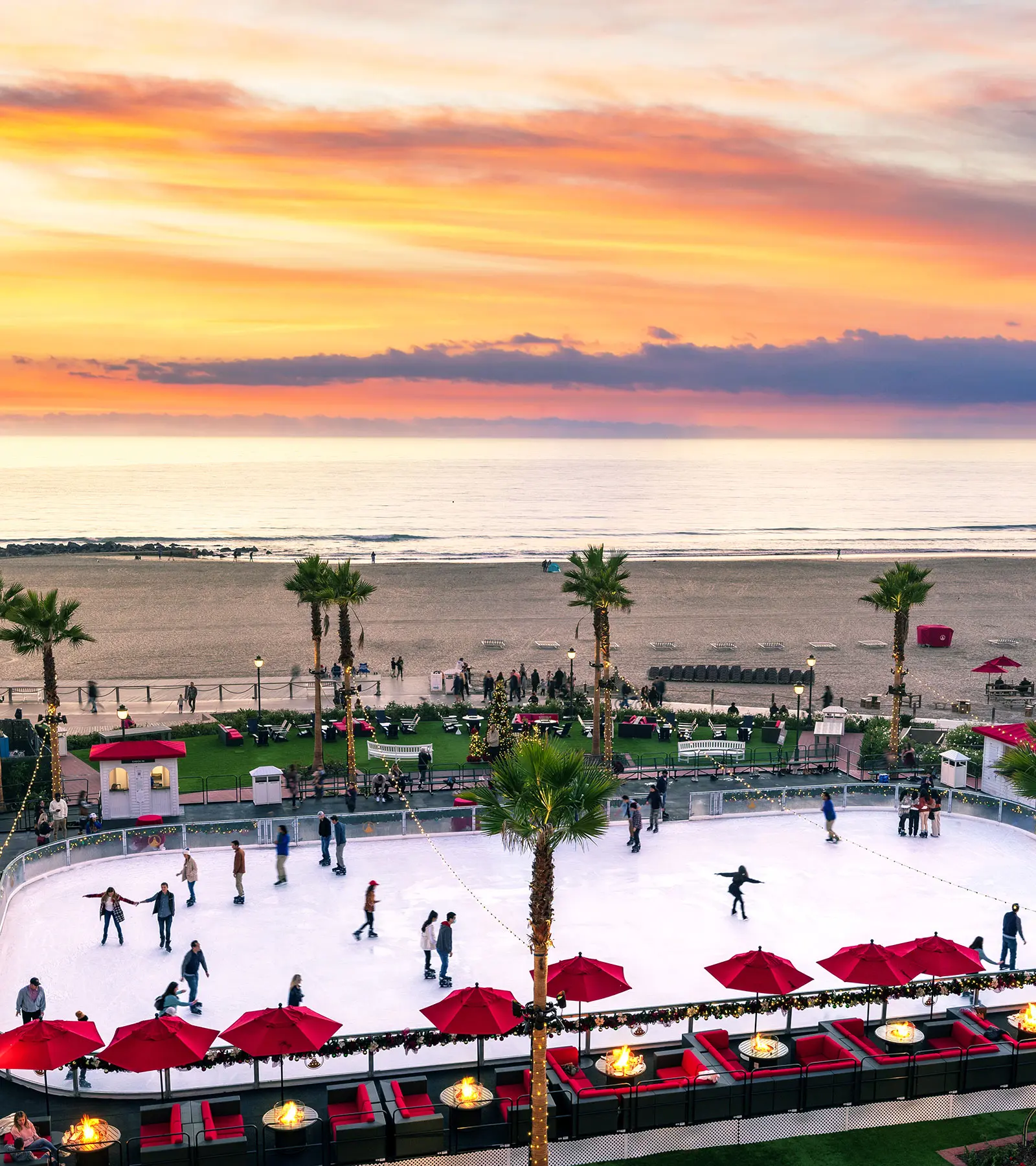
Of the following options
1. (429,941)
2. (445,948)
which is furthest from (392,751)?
(445,948)

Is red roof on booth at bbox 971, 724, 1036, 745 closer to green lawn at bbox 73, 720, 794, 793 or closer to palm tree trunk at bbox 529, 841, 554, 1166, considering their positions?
green lawn at bbox 73, 720, 794, 793

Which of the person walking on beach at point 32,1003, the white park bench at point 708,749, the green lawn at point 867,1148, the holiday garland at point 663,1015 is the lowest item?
the green lawn at point 867,1148

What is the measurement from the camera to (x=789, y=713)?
46312 millimetres

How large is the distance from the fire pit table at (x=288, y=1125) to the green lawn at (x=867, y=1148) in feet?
15.4

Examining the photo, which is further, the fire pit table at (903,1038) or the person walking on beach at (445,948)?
the person walking on beach at (445,948)

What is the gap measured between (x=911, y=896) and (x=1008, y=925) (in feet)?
14.4

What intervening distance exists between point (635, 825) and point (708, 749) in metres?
8.22

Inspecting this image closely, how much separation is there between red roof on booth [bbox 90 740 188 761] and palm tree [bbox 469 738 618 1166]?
1822 cm

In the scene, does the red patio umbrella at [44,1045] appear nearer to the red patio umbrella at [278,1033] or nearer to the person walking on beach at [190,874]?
the red patio umbrella at [278,1033]

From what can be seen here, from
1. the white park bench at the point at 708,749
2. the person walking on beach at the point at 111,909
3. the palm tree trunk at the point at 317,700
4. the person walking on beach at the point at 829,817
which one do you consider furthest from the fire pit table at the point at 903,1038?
the palm tree trunk at the point at 317,700

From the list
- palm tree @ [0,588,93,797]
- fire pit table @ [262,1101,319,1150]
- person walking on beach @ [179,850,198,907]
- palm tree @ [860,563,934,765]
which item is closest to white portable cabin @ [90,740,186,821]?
palm tree @ [0,588,93,797]

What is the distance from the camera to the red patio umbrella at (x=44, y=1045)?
1595cm

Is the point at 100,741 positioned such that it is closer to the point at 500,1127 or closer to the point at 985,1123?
the point at 500,1127

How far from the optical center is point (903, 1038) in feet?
61.5
